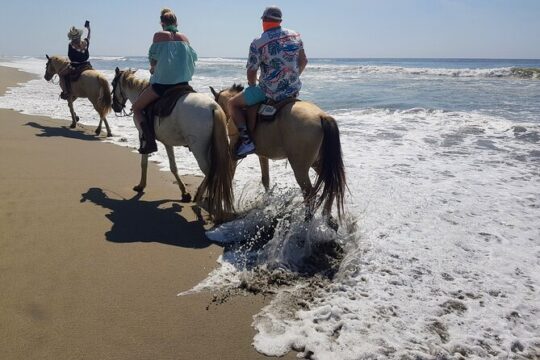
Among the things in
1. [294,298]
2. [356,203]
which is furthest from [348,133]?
[294,298]

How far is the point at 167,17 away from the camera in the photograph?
16.3ft

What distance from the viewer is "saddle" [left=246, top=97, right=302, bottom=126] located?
14.9ft

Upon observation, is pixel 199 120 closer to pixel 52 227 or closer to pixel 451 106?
pixel 52 227

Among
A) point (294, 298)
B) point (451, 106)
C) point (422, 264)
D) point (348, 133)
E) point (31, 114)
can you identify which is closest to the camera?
point (294, 298)

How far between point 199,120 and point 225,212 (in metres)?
1.15

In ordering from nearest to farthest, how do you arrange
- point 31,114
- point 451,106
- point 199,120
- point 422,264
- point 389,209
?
point 422,264 < point 199,120 < point 389,209 < point 31,114 < point 451,106

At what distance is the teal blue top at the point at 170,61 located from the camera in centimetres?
493

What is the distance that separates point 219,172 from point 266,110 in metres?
0.93

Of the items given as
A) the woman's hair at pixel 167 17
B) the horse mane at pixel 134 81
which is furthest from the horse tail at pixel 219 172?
the horse mane at pixel 134 81

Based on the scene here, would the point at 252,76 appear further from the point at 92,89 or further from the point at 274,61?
the point at 92,89

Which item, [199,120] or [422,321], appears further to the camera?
[199,120]

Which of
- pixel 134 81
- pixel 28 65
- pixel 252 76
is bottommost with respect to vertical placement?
pixel 134 81

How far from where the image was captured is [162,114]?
507cm

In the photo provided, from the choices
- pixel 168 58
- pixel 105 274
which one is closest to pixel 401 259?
pixel 105 274
